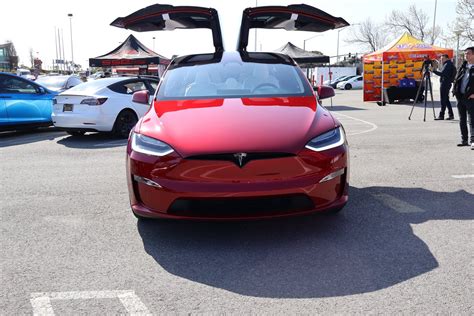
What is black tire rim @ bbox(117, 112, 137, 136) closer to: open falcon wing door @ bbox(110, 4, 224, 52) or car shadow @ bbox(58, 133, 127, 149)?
car shadow @ bbox(58, 133, 127, 149)

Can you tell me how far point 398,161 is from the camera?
674 cm

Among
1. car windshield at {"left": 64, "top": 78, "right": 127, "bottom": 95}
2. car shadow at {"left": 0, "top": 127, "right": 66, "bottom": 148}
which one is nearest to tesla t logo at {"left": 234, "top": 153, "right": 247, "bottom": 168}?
car windshield at {"left": 64, "top": 78, "right": 127, "bottom": 95}

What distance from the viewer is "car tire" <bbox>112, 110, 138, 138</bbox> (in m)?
9.71

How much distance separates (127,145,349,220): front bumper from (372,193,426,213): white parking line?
1234 millimetres

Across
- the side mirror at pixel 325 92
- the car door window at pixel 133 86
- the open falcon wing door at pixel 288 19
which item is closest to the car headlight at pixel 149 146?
the side mirror at pixel 325 92

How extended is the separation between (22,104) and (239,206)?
8.58 meters

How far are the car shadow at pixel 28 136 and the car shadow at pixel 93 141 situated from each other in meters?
0.57

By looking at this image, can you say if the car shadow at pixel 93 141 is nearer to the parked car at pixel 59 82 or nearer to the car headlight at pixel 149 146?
the parked car at pixel 59 82

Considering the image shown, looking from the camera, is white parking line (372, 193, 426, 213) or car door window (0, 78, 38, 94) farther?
car door window (0, 78, 38, 94)

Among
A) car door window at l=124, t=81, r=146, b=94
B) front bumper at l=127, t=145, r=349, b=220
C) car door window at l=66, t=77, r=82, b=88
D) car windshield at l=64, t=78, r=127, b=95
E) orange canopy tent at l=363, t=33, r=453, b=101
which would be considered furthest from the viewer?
orange canopy tent at l=363, t=33, r=453, b=101

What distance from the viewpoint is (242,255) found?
11.1 ft

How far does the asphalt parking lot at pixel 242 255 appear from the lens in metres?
2.71

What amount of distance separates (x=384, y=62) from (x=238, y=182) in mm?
18781

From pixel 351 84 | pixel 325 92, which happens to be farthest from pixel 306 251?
pixel 351 84
